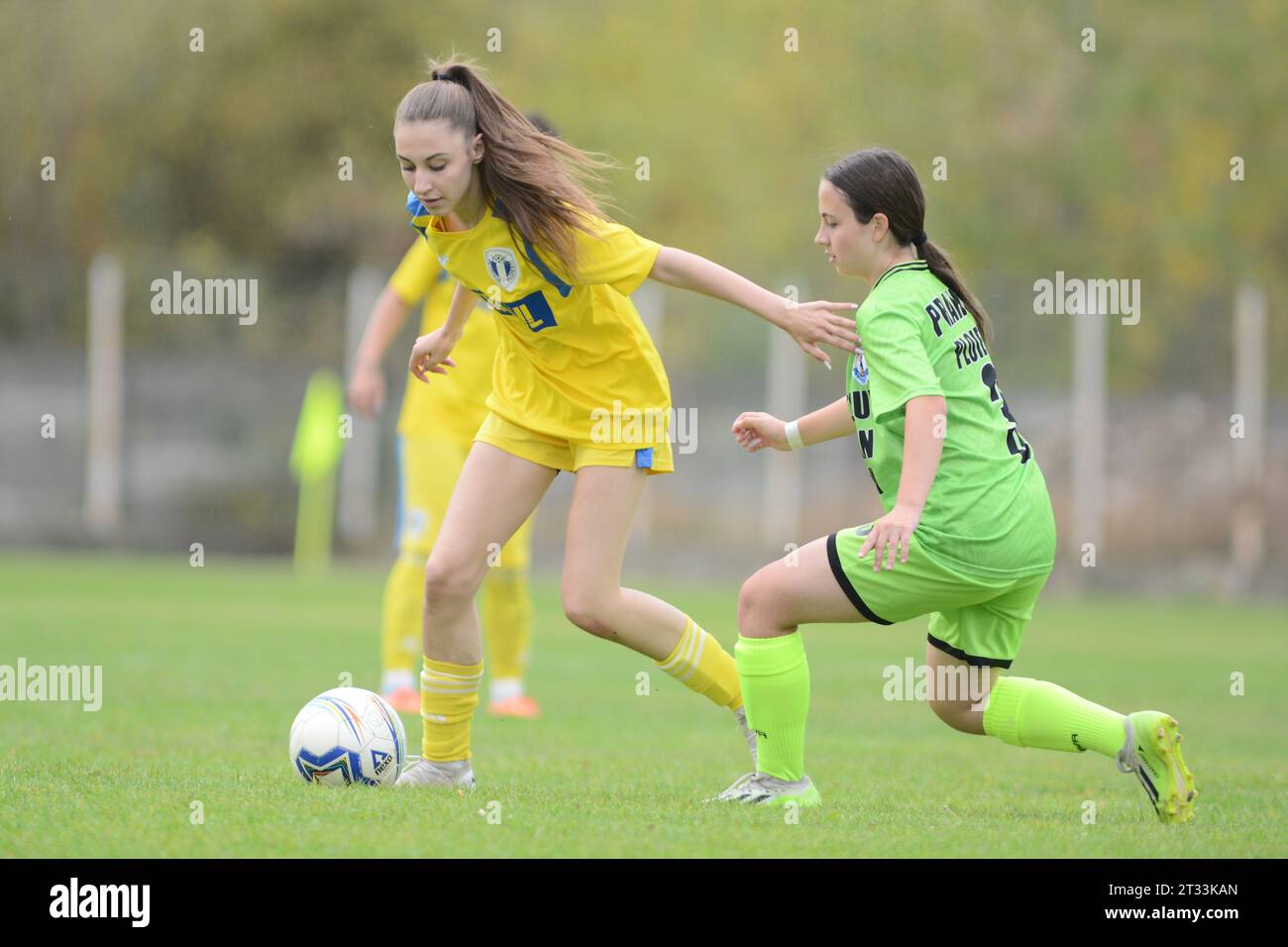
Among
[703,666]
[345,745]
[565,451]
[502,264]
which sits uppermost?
[502,264]

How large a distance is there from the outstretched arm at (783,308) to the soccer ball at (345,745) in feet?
→ 5.61

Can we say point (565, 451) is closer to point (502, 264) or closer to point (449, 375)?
point (502, 264)

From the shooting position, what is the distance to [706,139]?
96.7ft

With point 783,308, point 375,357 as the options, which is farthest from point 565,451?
point 375,357

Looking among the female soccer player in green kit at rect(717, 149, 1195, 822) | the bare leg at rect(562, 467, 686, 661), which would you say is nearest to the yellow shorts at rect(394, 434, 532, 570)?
the bare leg at rect(562, 467, 686, 661)

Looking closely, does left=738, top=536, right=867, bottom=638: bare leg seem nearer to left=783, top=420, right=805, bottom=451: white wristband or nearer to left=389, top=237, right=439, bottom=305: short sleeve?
left=783, top=420, right=805, bottom=451: white wristband

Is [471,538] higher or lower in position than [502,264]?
lower

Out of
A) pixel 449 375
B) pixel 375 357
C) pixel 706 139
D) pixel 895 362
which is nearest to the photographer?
pixel 895 362

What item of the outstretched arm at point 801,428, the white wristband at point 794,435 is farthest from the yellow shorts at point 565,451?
the white wristband at point 794,435

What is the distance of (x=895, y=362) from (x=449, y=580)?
5.21 ft

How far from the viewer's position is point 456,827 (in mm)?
4371

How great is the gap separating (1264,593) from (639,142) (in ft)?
51.2

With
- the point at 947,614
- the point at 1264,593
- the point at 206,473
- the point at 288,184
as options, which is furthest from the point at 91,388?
the point at 947,614
